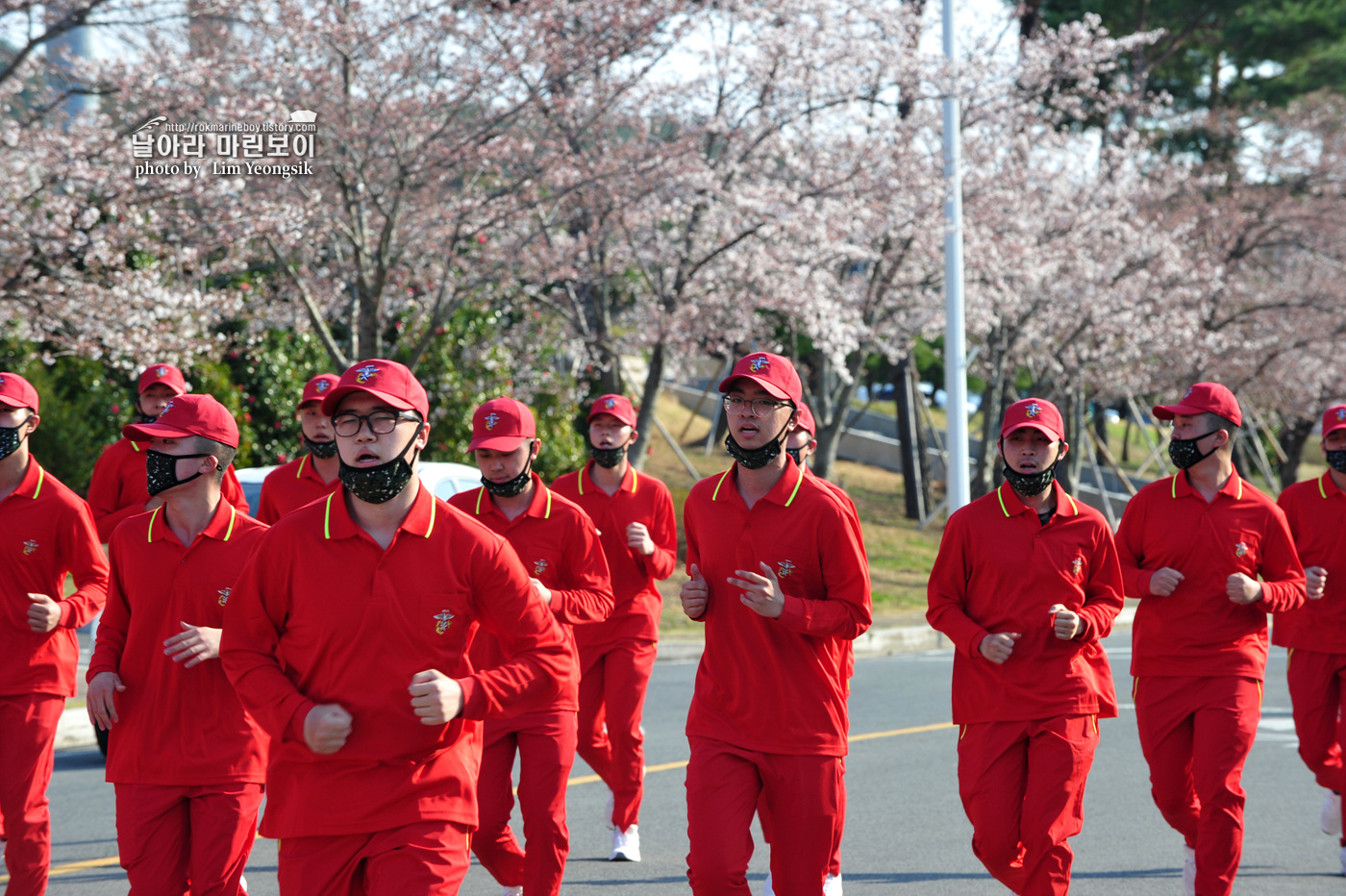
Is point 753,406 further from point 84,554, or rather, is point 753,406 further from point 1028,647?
point 84,554

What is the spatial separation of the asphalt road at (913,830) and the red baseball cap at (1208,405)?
7.39 feet

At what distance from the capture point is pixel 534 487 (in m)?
6.49

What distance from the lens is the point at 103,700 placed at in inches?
181

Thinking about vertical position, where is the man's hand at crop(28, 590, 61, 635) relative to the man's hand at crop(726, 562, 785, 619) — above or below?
below

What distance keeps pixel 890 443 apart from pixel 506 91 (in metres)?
22.8

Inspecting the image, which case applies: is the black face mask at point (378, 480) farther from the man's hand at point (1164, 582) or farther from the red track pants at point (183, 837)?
the man's hand at point (1164, 582)

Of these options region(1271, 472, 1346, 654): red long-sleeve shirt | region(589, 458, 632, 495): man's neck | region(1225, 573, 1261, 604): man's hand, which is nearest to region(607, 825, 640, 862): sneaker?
region(589, 458, 632, 495): man's neck

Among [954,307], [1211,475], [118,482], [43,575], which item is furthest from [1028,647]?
[954,307]

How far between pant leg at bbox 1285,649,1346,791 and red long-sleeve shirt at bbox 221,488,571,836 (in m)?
4.85

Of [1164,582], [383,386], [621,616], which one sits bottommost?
[621,616]

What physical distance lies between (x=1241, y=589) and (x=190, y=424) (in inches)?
175

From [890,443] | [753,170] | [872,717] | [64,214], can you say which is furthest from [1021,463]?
[890,443]

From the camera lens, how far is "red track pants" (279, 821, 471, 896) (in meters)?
3.56

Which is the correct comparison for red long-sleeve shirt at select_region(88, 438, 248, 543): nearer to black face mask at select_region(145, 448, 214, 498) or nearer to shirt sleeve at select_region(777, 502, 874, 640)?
black face mask at select_region(145, 448, 214, 498)
